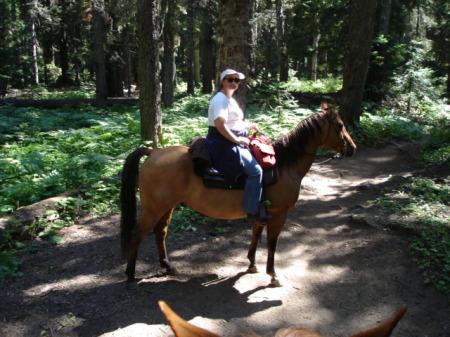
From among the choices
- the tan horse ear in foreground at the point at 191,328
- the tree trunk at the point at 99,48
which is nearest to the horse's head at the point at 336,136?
the tan horse ear in foreground at the point at 191,328

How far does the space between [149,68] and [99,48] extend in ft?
33.1

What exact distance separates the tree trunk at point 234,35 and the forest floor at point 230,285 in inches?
125

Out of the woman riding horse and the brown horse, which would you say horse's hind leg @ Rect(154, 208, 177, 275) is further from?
the woman riding horse

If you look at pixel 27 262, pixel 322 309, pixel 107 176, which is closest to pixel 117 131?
pixel 107 176

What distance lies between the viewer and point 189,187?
4648 mm

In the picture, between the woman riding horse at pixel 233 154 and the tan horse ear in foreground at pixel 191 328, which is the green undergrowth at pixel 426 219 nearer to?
the woman riding horse at pixel 233 154

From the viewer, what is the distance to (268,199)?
4711 mm

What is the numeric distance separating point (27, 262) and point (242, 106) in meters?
4.75

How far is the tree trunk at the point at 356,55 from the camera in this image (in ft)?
38.8

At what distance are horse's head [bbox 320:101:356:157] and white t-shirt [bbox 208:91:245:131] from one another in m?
1.34

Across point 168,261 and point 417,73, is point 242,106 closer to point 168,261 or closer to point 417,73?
point 168,261

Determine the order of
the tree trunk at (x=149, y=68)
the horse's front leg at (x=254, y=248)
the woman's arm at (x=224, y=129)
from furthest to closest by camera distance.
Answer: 1. the tree trunk at (x=149, y=68)
2. the horse's front leg at (x=254, y=248)
3. the woman's arm at (x=224, y=129)

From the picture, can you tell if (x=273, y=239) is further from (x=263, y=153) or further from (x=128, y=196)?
(x=128, y=196)

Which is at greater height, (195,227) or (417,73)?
(417,73)
